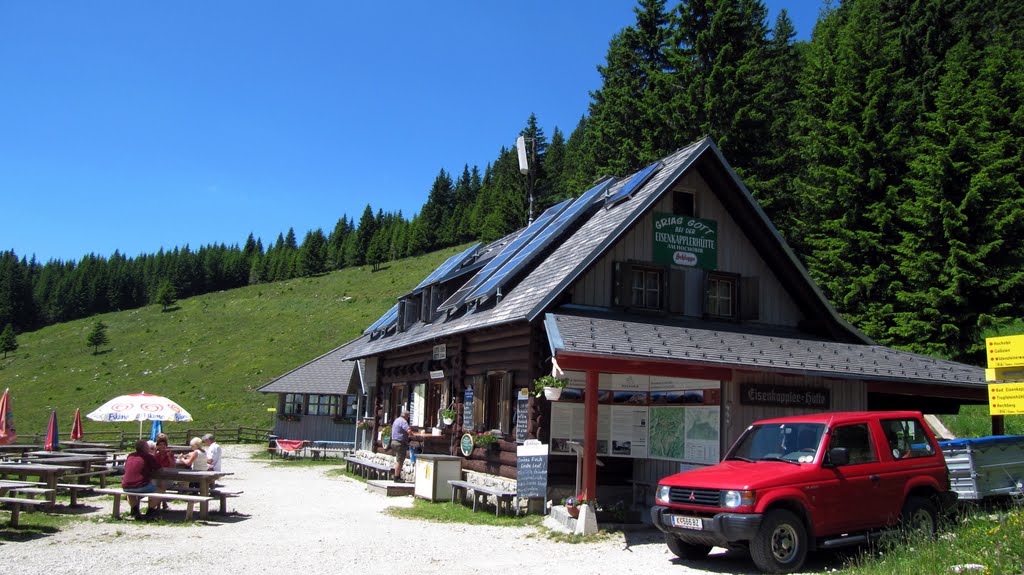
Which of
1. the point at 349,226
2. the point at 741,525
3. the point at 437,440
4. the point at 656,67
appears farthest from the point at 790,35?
the point at 349,226

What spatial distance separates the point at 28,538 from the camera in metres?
11.7

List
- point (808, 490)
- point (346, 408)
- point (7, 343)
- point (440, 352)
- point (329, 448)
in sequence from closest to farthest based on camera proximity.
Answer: point (808, 490), point (440, 352), point (329, 448), point (346, 408), point (7, 343)

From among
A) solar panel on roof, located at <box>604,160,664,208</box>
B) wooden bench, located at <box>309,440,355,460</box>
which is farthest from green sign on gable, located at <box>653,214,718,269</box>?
wooden bench, located at <box>309,440,355,460</box>

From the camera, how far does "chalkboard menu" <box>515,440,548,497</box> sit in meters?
14.3

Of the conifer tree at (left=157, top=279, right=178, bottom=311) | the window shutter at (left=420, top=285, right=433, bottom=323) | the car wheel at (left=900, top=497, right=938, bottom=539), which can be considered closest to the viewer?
the car wheel at (left=900, top=497, right=938, bottom=539)

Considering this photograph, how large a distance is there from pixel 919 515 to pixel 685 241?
8.18m

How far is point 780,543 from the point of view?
9.29 m

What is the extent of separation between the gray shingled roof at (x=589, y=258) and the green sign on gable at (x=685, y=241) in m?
0.79

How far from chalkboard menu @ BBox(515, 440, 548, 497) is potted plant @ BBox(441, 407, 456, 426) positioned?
501 cm

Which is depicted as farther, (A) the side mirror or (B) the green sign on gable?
(B) the green sign on gable

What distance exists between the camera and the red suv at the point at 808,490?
361 inches

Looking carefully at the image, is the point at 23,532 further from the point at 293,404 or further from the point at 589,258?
the point at 293,404

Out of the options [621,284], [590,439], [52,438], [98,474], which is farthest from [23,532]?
[621,284]

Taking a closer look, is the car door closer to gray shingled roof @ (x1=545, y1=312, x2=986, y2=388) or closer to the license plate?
the license plate
